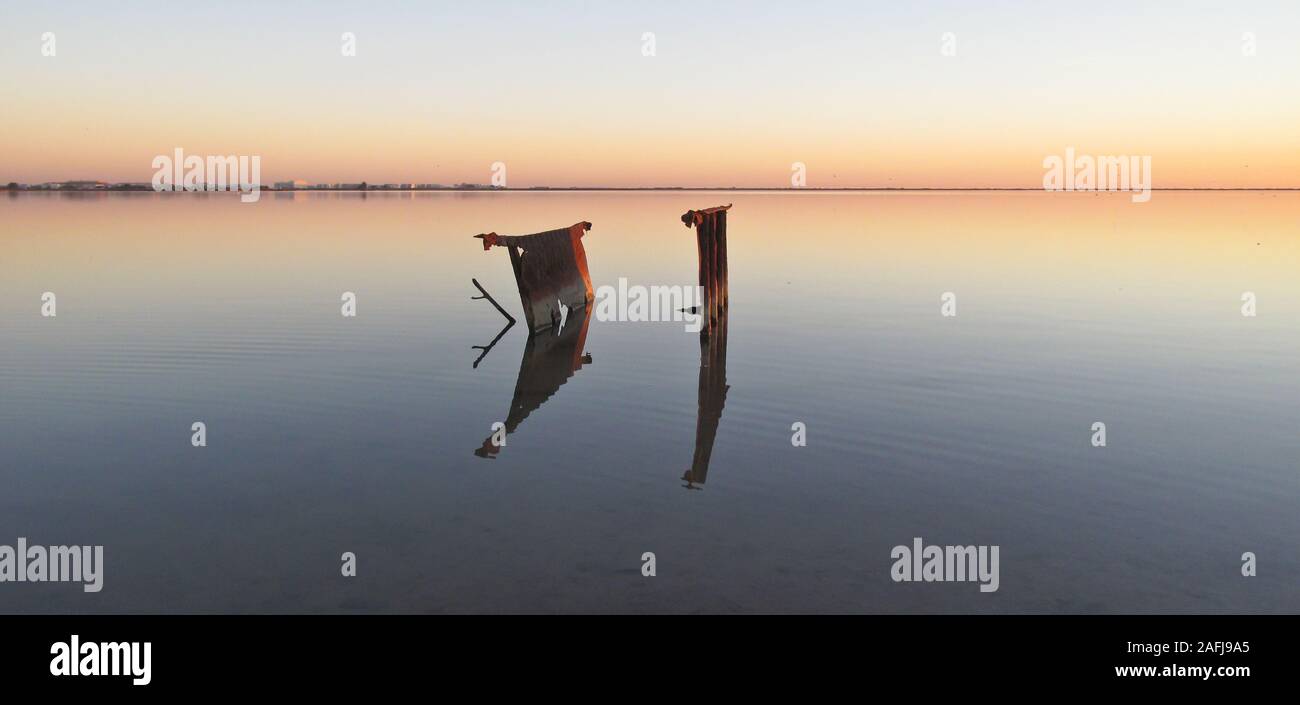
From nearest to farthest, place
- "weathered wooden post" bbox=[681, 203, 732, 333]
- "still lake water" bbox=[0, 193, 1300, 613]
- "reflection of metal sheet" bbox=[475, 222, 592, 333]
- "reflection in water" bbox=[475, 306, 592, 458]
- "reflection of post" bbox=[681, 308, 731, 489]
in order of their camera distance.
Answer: "still lake water" bbox=[0, 193, 1300, 613] < "reflection of post" bbox=[681, 308, 731, 489] < "reflection in water" bbox=[475, 306, 592, 458] < "weathered wooden post" bbox=[681, 203, 732, 333] < "reflection of metal sheet" bbox=[475, 222, 592, 333]

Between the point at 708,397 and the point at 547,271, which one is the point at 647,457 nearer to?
the point at 708,397

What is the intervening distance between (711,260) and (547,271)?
178 inches

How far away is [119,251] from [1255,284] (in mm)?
48465

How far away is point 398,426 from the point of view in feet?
49.1

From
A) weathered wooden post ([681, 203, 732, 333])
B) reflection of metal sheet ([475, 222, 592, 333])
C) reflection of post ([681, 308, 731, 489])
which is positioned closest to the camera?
reflection of post ([681, 308, 731, 489])

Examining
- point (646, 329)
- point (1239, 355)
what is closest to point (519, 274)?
point (646, 329)

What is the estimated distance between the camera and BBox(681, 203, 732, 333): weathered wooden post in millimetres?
25391

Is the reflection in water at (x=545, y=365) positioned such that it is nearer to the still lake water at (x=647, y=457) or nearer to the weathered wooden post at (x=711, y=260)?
the still lake water at (x=647, y=457)

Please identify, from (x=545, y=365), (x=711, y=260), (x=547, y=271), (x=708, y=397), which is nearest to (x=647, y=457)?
(x=708, y=397)

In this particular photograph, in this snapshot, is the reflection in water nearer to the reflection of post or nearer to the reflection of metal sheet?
the reflection of metal sheet

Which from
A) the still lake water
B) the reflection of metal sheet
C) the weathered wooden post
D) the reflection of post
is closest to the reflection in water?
the still lake water

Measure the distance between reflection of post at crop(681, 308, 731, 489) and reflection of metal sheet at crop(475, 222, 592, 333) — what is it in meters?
4.46

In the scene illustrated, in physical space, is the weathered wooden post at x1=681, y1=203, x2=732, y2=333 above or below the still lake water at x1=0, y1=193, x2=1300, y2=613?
above

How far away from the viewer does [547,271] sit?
2808cm
